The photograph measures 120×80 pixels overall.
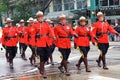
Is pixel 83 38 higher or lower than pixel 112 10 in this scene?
higher

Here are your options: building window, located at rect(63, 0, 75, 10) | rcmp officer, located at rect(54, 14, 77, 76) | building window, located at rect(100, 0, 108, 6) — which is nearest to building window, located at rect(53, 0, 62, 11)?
building window, located at rect(63, 0, 75, 10)

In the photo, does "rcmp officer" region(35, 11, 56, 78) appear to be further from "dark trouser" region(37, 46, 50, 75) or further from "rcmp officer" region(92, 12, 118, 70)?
"rcmp officer" region(92, 12, 118, 70)

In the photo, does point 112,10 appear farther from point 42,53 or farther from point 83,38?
point 42,53

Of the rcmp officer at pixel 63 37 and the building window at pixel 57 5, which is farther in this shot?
the building window at pixel 57 5

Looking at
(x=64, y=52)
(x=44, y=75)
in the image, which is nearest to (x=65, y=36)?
(x=64, y=52)

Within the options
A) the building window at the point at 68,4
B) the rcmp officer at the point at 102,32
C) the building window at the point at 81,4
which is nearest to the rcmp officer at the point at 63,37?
the rcmp officer at the point at 102,32

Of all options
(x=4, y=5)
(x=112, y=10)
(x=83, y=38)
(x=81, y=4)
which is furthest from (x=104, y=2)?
(x=83, y=38)

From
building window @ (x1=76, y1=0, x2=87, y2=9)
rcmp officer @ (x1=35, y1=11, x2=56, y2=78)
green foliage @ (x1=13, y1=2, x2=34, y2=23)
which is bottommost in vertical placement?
green foliage @ (x1=13, y1=2, x2=34, y2=23)

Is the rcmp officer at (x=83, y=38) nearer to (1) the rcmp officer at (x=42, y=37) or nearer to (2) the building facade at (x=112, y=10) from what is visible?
(1) the rcmp officer at (x=42, y=37)

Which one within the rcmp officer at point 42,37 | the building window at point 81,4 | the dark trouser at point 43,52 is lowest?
the building window at point 81,4

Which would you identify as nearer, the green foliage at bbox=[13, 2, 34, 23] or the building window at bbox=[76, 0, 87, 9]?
the building window at bbox=[76, 0, 87, 9]

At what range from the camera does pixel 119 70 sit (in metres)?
13.1

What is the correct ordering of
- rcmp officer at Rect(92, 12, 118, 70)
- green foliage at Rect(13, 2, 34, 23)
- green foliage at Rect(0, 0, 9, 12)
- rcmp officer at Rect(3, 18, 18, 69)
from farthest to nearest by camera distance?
green foliage at Rect(0, 0, 9, 12) → green foliage at Rect(13, 2, 34, 23) → rcmp officer at Rect(3, 18, 18, 69) → rcmp officer at Rect(92, 12, 118, 70)

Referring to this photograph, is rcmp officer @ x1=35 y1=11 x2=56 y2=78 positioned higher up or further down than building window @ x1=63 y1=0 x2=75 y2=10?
higher up
